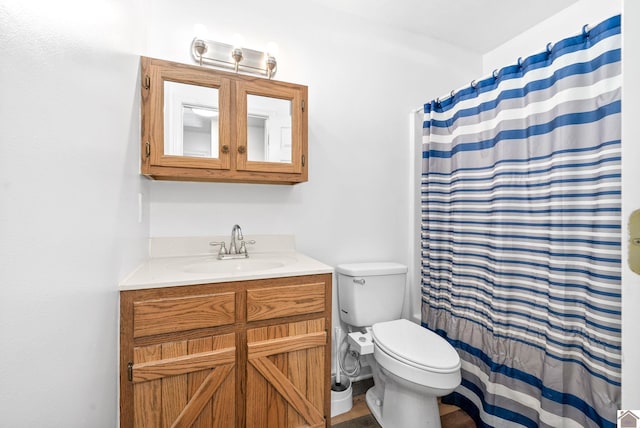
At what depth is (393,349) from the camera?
1.34m

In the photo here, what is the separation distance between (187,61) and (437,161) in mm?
1624

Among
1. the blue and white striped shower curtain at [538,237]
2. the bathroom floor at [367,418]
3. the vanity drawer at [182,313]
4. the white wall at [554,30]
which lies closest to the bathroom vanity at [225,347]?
the vanity drawer at [182,313]

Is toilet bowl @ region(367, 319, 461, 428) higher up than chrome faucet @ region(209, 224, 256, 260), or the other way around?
chrome faucet @ region(209, 224, 256, 260)

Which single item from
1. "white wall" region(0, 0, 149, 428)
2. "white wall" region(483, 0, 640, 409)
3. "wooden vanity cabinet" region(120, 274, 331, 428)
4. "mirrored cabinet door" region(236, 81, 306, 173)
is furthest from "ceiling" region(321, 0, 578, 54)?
"wooden vanity cabinet" region(120, 274, 331, 428)

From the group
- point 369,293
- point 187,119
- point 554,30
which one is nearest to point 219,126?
point 187,119

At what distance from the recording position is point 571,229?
1.17 m

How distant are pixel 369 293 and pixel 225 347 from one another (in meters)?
0.90

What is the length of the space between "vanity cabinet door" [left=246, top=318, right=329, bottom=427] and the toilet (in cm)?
33

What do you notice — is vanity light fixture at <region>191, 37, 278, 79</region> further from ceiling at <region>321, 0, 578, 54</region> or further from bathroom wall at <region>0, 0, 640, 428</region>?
ceiling at <region>321, 0, 578, 54</region>

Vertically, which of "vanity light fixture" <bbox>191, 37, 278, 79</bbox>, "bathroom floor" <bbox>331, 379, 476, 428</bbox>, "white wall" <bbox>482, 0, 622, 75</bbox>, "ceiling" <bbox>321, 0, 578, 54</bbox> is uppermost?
"ceiling" <bbox>321, 0, 578, 54</bbox>

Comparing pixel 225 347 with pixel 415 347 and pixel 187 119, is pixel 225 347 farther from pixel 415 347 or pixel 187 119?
pixel 187 119

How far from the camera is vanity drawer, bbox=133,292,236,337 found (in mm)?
1028

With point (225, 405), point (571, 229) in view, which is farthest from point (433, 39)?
point (225, 405)

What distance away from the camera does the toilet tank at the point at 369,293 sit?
170 centimetres
